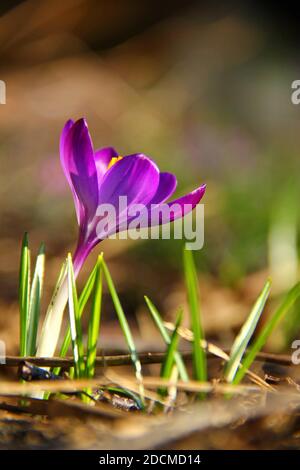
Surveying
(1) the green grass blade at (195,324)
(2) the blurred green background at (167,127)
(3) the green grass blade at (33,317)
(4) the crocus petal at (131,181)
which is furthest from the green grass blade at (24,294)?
(2) the blurred green background at (167,127)

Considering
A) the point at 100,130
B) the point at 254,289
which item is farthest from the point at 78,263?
the point at 100,130

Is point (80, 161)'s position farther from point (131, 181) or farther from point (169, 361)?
point (169, 361)

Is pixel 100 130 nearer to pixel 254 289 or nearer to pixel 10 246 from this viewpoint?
pixel 10 246

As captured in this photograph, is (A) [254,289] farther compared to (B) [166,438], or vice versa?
(A) [254,289]

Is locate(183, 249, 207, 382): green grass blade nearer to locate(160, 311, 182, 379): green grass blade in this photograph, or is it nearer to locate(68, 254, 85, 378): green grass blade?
locate(160, 311, 182, 379): green grass blade

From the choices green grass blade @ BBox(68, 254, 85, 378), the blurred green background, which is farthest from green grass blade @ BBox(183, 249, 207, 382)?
the blurred green background

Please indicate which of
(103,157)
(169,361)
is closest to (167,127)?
(103,157)

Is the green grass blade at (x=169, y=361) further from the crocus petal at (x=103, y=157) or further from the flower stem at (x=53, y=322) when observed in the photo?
the crocus petal at (x=103, y=157)
